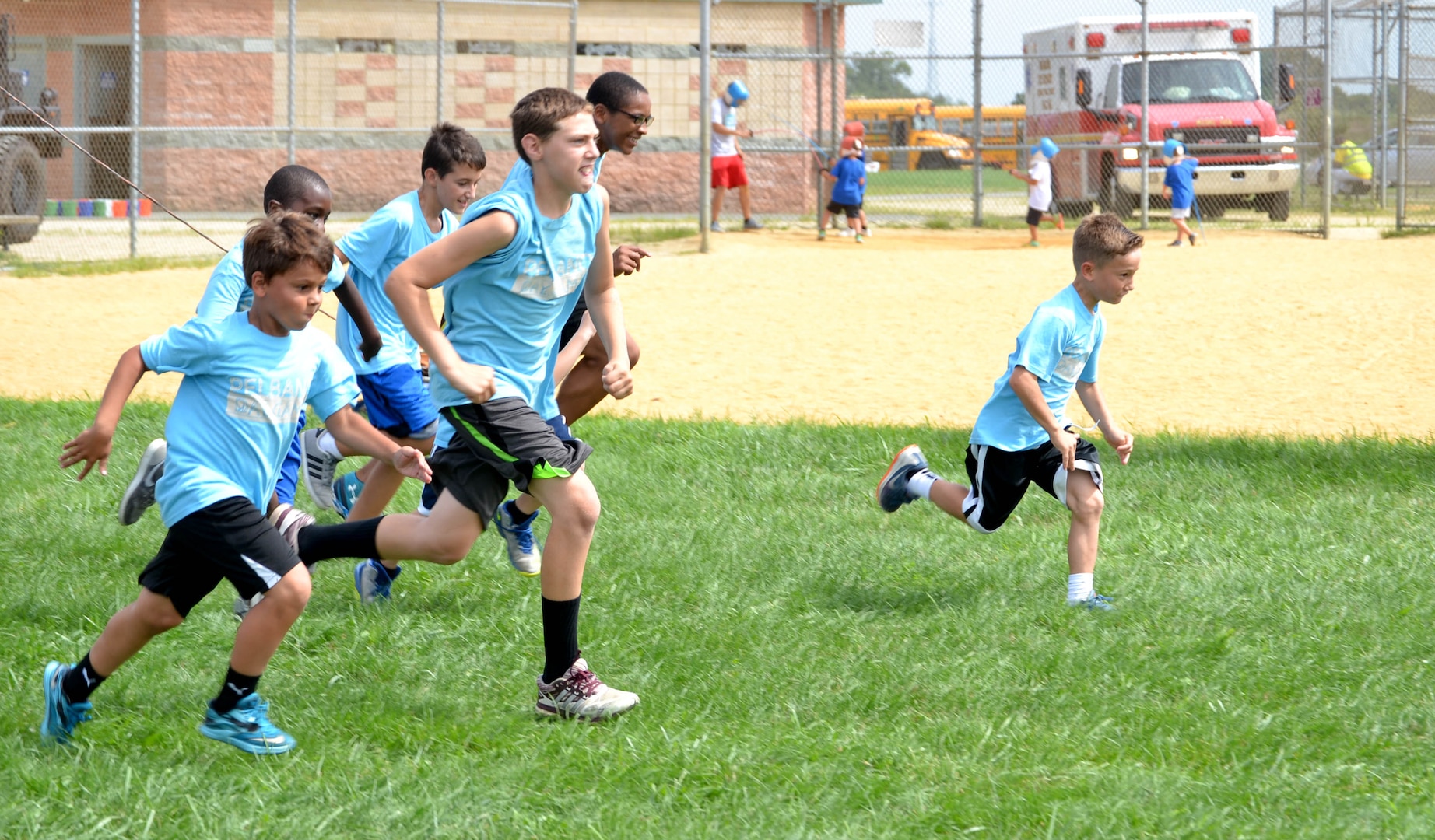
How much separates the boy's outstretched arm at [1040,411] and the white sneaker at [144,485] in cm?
266

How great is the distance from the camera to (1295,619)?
4.74 meters

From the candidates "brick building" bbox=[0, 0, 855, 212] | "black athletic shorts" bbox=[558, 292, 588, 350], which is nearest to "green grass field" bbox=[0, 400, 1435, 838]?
"black athletic shorts" bbox=[558, 292, 588, 350]

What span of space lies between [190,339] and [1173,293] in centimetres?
1068

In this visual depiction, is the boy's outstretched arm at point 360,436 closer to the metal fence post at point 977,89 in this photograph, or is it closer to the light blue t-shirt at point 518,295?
the light blue t-shirt at point 518,295

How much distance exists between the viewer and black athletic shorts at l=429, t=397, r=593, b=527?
3.84 metres

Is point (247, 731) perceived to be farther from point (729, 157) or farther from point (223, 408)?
point (729, 157)

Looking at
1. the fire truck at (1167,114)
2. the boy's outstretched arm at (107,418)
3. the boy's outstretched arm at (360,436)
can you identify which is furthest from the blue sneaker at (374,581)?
the fire truck at (1167,114)

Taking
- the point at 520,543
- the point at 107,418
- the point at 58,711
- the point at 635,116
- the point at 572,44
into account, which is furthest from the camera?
the point at 572,44

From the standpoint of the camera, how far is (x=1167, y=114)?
65.4 feet

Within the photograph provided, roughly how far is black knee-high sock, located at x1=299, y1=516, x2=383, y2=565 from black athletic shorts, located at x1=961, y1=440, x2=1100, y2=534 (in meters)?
2.16

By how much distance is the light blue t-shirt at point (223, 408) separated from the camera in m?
3.54

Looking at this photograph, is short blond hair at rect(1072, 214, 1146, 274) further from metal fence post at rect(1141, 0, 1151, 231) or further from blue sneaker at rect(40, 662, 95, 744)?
metal fence post at rect(1141, 0, 1151, 231)

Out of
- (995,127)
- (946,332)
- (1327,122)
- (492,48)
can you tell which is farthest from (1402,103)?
(995,127)

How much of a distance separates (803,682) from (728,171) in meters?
14.8
